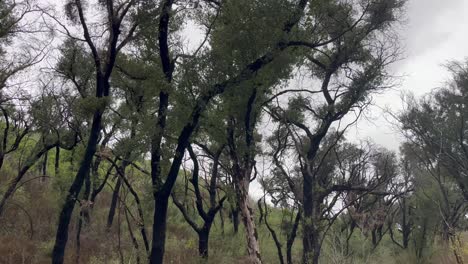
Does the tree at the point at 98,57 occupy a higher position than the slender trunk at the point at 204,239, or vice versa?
the tree at the point at 98,57

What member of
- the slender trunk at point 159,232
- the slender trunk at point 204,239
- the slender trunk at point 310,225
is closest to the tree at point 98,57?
the slender trunk at point 159,232

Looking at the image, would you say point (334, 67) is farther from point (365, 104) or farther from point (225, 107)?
point (225, 107)

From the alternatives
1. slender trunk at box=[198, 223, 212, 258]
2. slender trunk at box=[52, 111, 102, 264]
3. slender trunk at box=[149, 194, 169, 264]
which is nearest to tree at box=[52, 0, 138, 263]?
slender trunk at box=[52, 111, 102, 264]

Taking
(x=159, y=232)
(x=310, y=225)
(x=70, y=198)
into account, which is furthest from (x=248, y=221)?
(x=70, y=198)

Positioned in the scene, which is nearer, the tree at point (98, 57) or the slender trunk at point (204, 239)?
the tree at point (98, 57)

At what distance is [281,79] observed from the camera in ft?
42.9

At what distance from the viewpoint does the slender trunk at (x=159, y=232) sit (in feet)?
39.4

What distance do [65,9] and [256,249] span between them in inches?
321

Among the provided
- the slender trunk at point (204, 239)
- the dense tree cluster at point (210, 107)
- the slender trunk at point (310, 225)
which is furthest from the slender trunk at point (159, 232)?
the slender trunk at point (204, 239)

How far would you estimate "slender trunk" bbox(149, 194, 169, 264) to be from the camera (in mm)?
12008

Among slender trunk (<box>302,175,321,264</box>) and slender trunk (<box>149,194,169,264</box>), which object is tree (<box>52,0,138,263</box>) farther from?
slender trunk (<box>302,175,321,264</box>)

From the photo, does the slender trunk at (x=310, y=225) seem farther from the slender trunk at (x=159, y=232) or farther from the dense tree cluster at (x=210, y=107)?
the slender trunk at (x=159, y=232)

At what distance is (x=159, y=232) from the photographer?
39.8ft

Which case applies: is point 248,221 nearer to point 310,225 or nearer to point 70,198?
point 310,225
